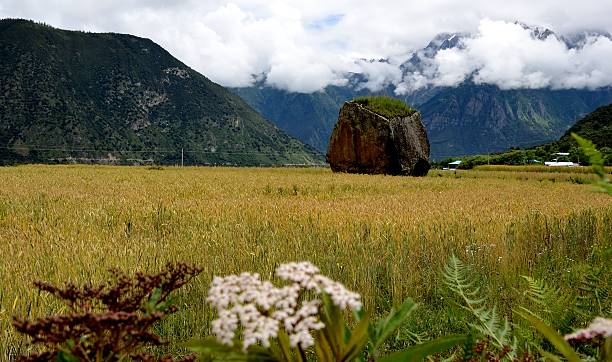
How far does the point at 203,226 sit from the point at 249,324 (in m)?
6.11

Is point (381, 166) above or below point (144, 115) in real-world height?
below

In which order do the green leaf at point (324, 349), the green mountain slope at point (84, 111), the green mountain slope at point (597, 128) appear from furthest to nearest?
the green mountain slope at point (84, 111), the green mountain slope at point (597, 128), the green leaf at point (324, 349)

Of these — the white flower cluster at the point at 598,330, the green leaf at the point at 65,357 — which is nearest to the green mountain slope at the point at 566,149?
the white flower cluster at the point at 598,330

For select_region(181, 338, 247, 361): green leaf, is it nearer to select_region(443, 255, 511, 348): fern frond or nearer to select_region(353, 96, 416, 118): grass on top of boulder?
select_region(443, 255, 511, 348): fern frond

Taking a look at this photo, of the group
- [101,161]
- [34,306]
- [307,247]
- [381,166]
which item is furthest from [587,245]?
[101,161]

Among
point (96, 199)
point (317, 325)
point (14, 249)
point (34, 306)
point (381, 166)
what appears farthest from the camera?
point (381, 166)

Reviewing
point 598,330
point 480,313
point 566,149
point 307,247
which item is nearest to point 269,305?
point 598,330

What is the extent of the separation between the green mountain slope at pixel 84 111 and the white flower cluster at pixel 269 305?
441 ft

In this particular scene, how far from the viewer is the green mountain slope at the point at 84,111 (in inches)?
5349

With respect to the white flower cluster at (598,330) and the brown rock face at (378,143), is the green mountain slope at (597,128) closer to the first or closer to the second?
the brown rock face at (378,143)

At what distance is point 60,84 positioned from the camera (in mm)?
161875

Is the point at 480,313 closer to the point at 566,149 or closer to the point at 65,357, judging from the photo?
the point at 65,357

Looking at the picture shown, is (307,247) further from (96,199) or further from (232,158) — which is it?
(232,158)

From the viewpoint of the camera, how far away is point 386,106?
30.6 metres
